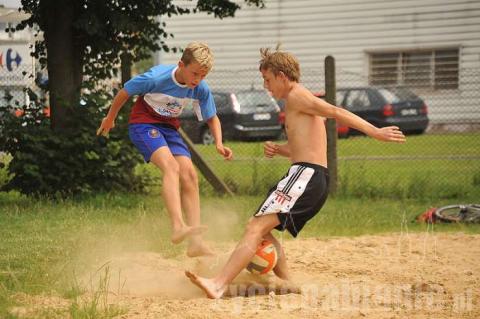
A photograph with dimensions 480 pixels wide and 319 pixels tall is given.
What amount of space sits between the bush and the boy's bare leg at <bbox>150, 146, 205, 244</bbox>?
14.9ft

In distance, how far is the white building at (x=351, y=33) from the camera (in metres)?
23.5

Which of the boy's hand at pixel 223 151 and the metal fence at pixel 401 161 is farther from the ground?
the boy's hand at pixel 223 151

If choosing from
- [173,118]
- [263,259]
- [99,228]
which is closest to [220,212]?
[99,228]

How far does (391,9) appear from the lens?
24.7 metres

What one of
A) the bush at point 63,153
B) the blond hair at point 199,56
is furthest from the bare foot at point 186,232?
the bush at point 63,153

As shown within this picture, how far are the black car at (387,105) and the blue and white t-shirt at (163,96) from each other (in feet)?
30.7

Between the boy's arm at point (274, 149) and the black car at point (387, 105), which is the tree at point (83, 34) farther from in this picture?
the boy's arm at point (274, 149)

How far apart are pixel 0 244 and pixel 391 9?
63.0 ft

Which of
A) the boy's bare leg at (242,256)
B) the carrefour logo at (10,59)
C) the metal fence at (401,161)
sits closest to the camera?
the boy's bare leg at (242,256)

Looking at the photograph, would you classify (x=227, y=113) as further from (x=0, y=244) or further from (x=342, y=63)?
(x=342, y=63)

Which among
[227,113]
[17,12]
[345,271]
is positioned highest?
[17,12]

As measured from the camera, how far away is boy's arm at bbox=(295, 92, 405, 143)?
17.7ft

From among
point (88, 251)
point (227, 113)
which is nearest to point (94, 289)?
point (88, 251)

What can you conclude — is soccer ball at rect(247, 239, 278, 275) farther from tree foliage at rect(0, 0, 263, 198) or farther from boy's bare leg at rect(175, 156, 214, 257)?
tree foliage at rect(0, 0, 263, 198)
